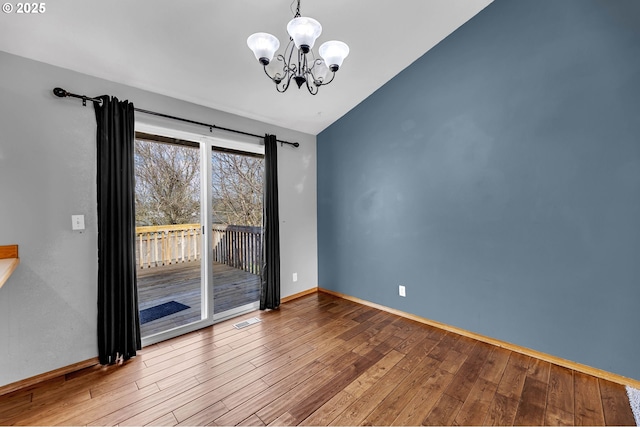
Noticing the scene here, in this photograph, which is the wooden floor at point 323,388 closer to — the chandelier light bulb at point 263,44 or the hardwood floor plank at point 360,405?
the hardwood floor plank at point 360,405

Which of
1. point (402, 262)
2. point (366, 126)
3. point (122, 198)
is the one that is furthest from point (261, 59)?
point (402, 262)

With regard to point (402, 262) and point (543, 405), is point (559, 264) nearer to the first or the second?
point (543, 405)

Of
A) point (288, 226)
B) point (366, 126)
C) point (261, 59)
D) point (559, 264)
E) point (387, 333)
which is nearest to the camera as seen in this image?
point (261, 59)

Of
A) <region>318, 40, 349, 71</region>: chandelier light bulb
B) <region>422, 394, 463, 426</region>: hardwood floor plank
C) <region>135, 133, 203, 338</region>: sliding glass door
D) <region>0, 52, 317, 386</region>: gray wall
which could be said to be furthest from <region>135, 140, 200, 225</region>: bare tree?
<region>422, 394, 463, 426</region>: hardwood floor plank

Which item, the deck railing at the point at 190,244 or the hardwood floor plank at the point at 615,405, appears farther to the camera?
the deck railing at the point at 190,244

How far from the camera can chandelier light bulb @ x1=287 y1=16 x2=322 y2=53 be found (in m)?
1.56

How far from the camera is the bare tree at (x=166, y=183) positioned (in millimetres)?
2689


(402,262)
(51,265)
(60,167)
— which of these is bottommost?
(402,262)

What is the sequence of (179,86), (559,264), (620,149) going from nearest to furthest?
(620,149) → (559,264) → (179,86)

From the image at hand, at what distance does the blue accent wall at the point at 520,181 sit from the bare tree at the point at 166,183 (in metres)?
2.18

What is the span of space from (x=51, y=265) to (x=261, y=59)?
226cm

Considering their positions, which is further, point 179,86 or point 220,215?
point 220,215

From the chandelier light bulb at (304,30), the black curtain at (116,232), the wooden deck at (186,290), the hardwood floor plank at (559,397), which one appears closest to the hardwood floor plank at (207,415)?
the black curtain at (116,232)

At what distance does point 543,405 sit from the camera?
181cm
